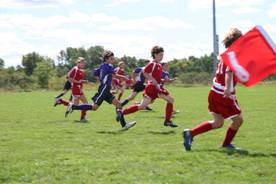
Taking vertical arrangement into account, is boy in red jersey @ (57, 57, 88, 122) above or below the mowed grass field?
above

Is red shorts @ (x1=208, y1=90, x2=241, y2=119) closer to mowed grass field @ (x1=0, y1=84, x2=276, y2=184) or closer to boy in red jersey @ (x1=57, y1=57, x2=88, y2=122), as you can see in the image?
mowed grass field @ (x1=0, y1=84, x2=276, y2=184)

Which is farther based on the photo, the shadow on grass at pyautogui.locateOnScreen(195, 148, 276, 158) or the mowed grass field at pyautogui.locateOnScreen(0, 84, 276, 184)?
the shadow on grass at pyautogui.locateOnScreen(195, 148, 276, 158)

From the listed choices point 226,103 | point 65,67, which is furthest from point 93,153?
point 65,67

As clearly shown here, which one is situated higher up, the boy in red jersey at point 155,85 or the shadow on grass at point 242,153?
the boy in red jersey at point 155,85

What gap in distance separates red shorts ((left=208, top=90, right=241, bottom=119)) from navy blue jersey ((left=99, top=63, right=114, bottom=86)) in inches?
196

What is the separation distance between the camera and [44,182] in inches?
246

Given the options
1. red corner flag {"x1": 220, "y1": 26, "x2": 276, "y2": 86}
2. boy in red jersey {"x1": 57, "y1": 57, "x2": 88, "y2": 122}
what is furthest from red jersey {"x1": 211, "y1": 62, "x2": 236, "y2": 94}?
boy in red jersey {"x1": 57, "y1": 57, "x2": 88, "y2": 122}

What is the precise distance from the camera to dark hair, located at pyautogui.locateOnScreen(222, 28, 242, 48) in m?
8.11

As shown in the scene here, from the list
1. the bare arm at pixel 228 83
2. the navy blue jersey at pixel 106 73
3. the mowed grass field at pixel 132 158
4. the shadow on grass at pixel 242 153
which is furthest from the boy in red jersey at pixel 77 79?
the bare arm at pixel 228 83

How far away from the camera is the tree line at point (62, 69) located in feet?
228

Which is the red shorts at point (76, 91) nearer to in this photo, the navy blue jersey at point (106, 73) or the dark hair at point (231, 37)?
the navy blue jersey at point (106, 73)

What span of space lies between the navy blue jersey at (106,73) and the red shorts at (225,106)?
4.99 meters

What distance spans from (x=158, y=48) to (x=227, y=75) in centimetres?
487

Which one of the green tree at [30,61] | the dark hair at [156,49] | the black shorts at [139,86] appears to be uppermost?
the green tree at [30,61]
